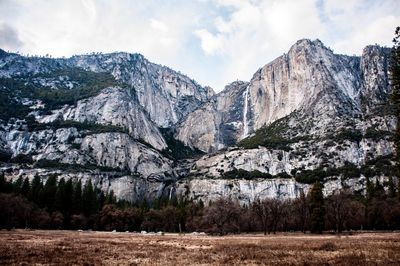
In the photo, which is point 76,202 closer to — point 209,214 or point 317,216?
point 209,214

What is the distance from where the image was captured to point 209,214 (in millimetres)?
111125

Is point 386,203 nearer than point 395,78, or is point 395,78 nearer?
point 395,78

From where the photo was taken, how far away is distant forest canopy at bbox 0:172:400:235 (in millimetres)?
107875

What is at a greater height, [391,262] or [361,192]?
[361,192]

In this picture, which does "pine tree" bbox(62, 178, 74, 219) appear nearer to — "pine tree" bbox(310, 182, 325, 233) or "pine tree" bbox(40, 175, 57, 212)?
"pine tree" bbox(40, 175, 57, 212)

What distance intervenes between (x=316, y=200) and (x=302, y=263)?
9035cm

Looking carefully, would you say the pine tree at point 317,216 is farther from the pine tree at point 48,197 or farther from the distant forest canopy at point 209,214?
the pine tree at point 48,197

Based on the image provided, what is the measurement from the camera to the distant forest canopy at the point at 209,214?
107875 mm

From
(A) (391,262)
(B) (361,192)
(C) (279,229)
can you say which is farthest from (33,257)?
(B) (361,192)

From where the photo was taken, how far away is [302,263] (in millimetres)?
24578

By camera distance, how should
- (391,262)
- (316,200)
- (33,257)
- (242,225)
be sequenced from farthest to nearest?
(242,225), (316,200), (33,257), (391,262)

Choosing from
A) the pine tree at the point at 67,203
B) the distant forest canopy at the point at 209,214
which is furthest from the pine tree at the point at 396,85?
the pine tree at the point at 67,203

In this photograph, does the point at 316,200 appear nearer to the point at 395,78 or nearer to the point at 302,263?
the point at 395,78

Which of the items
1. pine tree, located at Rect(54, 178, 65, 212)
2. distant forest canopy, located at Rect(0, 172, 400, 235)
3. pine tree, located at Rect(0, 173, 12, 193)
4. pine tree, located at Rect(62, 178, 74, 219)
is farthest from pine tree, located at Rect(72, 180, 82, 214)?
pine tree, located at Rect(0, 173, 12, 193)
